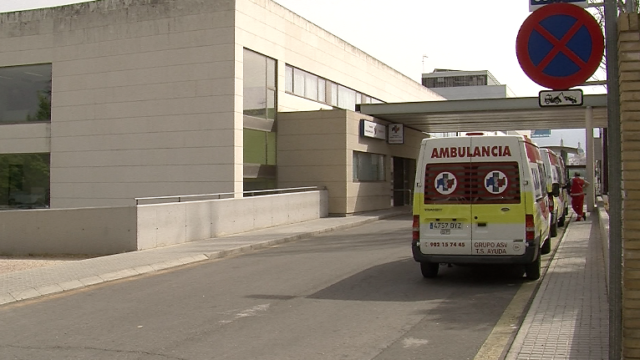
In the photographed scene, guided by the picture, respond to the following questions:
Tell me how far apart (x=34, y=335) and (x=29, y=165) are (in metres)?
21.8

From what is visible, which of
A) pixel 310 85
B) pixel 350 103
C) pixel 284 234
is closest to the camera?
pixel 284 234

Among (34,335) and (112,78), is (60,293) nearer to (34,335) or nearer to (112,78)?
(34,335)

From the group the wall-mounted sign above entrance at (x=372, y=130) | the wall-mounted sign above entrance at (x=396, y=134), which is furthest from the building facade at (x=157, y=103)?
the wall-mounted sign above entrance at (x=396, y=134)

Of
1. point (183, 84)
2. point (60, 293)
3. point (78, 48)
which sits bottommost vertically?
point (60, 293)

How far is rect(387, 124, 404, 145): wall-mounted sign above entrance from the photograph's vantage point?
3041cm

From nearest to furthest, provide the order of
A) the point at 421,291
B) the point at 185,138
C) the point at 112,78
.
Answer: the point at 421,291
the point at 185,138
the point at 112,78

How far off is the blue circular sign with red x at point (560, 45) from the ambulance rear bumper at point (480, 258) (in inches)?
225

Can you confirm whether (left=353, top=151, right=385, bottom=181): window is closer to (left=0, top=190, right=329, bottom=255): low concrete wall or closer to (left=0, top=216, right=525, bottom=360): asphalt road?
(left=0, top=190, right=329, bottom=255): low concrete wall

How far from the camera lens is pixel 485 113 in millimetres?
30156

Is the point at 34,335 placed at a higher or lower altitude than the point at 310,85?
lower

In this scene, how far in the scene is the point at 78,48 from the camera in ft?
84.8

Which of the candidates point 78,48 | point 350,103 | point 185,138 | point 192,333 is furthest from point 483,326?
point 350,103

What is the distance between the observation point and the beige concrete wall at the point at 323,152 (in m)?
25.8

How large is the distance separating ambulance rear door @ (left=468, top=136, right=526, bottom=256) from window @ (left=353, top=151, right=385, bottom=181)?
16.6 meters
